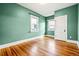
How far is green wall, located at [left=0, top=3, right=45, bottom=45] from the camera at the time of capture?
11.3 ft

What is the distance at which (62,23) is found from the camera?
18.2 ft

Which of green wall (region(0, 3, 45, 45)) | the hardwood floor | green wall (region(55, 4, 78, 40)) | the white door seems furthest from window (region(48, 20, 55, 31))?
the hardwood floor

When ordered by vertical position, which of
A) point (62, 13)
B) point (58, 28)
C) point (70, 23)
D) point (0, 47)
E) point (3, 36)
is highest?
point (62, 13)

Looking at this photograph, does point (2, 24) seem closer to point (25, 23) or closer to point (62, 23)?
point (25, 23)

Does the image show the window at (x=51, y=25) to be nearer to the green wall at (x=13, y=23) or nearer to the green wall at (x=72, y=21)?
the green wall at (x=72, y=21)

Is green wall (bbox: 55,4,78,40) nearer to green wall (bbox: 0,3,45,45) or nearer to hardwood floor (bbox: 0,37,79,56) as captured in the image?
hardwood floor (bbox: 0,37,79,56)

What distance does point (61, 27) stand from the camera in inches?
221

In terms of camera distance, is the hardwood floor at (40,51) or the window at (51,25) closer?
the hardwood floor at (40,51)

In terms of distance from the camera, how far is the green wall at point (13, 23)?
3451 mm

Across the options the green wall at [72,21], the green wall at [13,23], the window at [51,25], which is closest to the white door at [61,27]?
the green wall at [72,21]

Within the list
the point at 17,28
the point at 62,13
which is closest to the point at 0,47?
the point at 17,28

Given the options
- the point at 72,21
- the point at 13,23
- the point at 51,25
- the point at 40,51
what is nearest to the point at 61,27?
the point at 72,21

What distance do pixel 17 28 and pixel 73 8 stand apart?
4000mm

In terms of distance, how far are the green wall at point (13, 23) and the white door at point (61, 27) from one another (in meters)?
2.60
